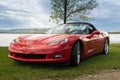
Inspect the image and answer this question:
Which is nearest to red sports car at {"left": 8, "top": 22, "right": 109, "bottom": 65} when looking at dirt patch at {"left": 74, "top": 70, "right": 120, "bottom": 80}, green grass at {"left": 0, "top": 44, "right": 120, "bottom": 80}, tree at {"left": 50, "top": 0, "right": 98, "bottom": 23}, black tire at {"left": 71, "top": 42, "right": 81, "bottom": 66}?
black tire at {"left": 71, "top": 42, "right": 81, "bottom": 66}

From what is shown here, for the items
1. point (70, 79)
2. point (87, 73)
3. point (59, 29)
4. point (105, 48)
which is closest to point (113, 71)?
point (87, 73)

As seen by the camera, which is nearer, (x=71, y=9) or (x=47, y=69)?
(x=47, y=69)

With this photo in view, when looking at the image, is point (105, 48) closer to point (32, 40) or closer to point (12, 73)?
point (32, 40)

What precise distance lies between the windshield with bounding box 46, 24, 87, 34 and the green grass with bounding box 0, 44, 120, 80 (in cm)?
106

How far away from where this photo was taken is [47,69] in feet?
33.8

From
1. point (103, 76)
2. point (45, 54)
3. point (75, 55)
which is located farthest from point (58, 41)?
point (103, 76)

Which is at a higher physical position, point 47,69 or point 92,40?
point 92,40

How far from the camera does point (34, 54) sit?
10.4m

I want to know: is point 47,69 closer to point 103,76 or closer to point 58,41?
point 58,41

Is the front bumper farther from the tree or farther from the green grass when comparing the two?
the tree

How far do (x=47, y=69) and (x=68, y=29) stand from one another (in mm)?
2331

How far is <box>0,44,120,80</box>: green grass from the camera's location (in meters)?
9.32

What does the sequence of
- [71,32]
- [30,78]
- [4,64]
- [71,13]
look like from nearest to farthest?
[30,78]
[4,64]
[71,32]
[71,13]

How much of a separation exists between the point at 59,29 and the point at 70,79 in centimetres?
350
